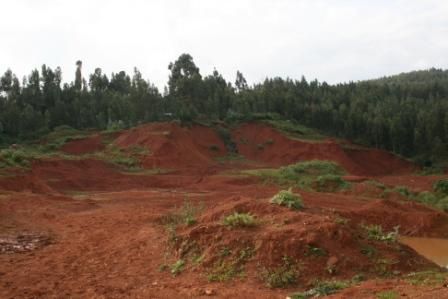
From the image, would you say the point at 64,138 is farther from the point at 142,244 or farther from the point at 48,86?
the point at 142,244

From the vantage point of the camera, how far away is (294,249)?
422 inches

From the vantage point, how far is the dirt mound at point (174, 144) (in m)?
45.2

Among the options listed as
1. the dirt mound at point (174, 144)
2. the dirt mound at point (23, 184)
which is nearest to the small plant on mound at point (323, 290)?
the dirt mound at point (23, 184)

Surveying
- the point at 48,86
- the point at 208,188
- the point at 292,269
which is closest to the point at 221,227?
the point at 292,269

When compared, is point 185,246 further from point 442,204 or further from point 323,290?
point 442,204

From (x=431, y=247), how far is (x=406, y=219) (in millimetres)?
2757

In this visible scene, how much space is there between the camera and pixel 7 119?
5853 cm

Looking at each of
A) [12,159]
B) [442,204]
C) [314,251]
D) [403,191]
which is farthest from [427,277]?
[12,159]

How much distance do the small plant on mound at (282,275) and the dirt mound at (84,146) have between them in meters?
41.7

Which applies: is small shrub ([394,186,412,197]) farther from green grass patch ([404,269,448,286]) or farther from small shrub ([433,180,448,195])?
green grass patch ([404,269,448,286])

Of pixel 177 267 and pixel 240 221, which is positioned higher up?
pixel 240 221

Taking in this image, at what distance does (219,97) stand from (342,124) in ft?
49.7

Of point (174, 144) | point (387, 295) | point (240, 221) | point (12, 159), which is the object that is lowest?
point (387, 295)

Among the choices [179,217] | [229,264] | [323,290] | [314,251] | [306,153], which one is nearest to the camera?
[323,290]
